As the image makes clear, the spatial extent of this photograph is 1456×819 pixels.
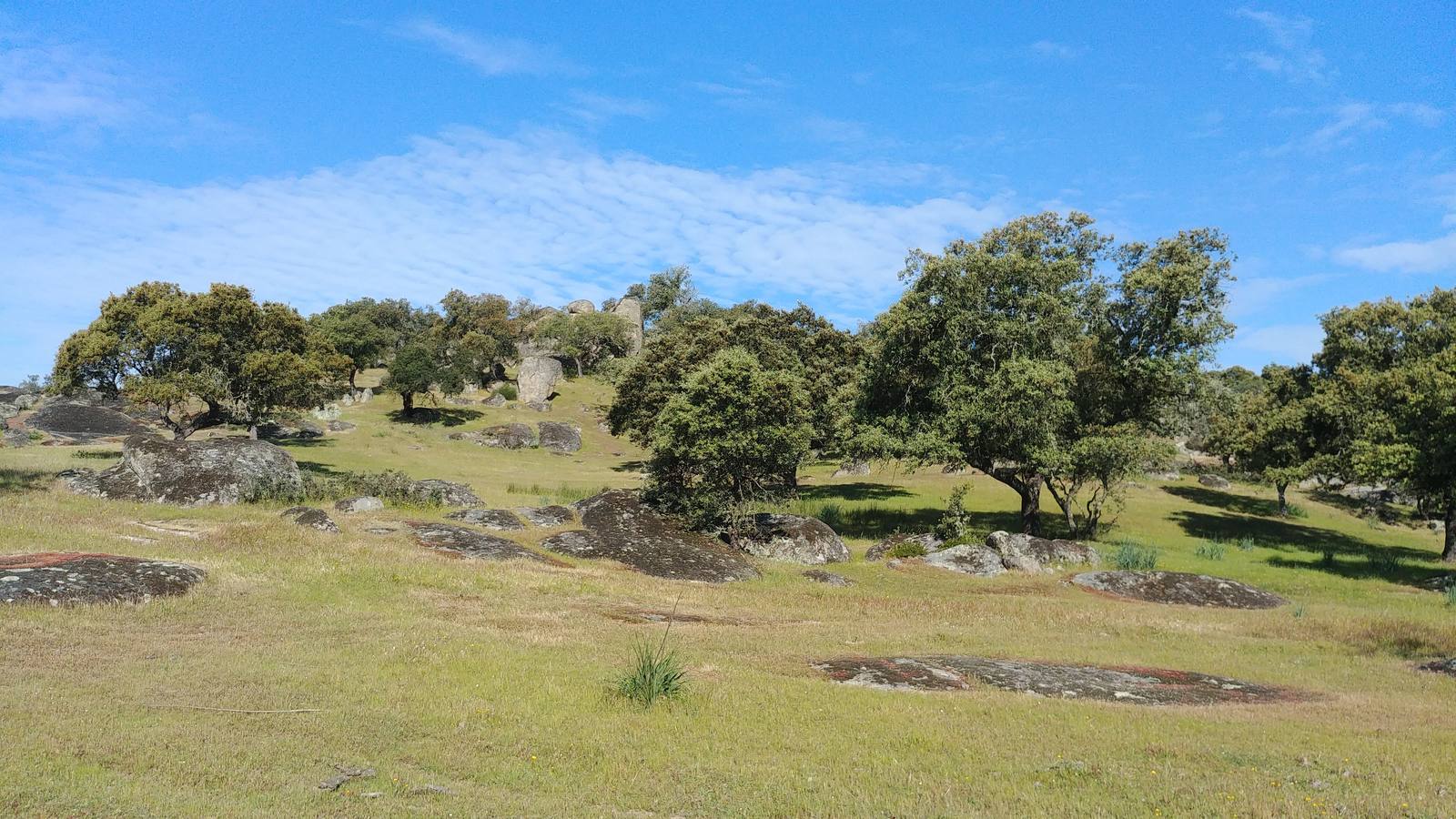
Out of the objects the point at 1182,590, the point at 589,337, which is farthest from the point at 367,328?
the point at 1182,590

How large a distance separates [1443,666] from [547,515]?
31.1 m

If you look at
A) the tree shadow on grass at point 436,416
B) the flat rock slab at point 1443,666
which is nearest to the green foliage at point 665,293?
the tree shadow on grass at point 436,416

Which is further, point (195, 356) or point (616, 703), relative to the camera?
point (195, 356)

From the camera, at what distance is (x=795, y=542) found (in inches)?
1474

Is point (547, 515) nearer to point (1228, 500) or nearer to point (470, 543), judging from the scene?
point (470, 543)

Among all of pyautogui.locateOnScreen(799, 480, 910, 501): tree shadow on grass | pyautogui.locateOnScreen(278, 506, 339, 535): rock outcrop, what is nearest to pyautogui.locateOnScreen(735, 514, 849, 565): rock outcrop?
pyautogui.locateOnScreen(799, 480, 910, 501): tree shadow on grass

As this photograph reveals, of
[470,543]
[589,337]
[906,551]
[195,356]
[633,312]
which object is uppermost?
[633,312]

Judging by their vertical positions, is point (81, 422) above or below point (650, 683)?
above

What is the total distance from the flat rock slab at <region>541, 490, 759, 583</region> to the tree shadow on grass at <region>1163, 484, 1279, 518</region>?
4160 cm

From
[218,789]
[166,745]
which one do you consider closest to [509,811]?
[218,789]

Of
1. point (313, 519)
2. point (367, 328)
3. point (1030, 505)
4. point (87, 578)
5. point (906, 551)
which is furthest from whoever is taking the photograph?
point (367, 328)

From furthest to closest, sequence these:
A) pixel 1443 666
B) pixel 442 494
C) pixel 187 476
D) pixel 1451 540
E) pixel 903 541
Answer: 1. pixel 1451 540
2. pixel 903 541
3. pixel 442 494
4. pixel 187 476
5. pixel 1443 666

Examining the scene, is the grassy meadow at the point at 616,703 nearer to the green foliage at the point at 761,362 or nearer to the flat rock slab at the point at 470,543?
the flat rock slab at the point at 470,543

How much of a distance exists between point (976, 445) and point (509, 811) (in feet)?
121
